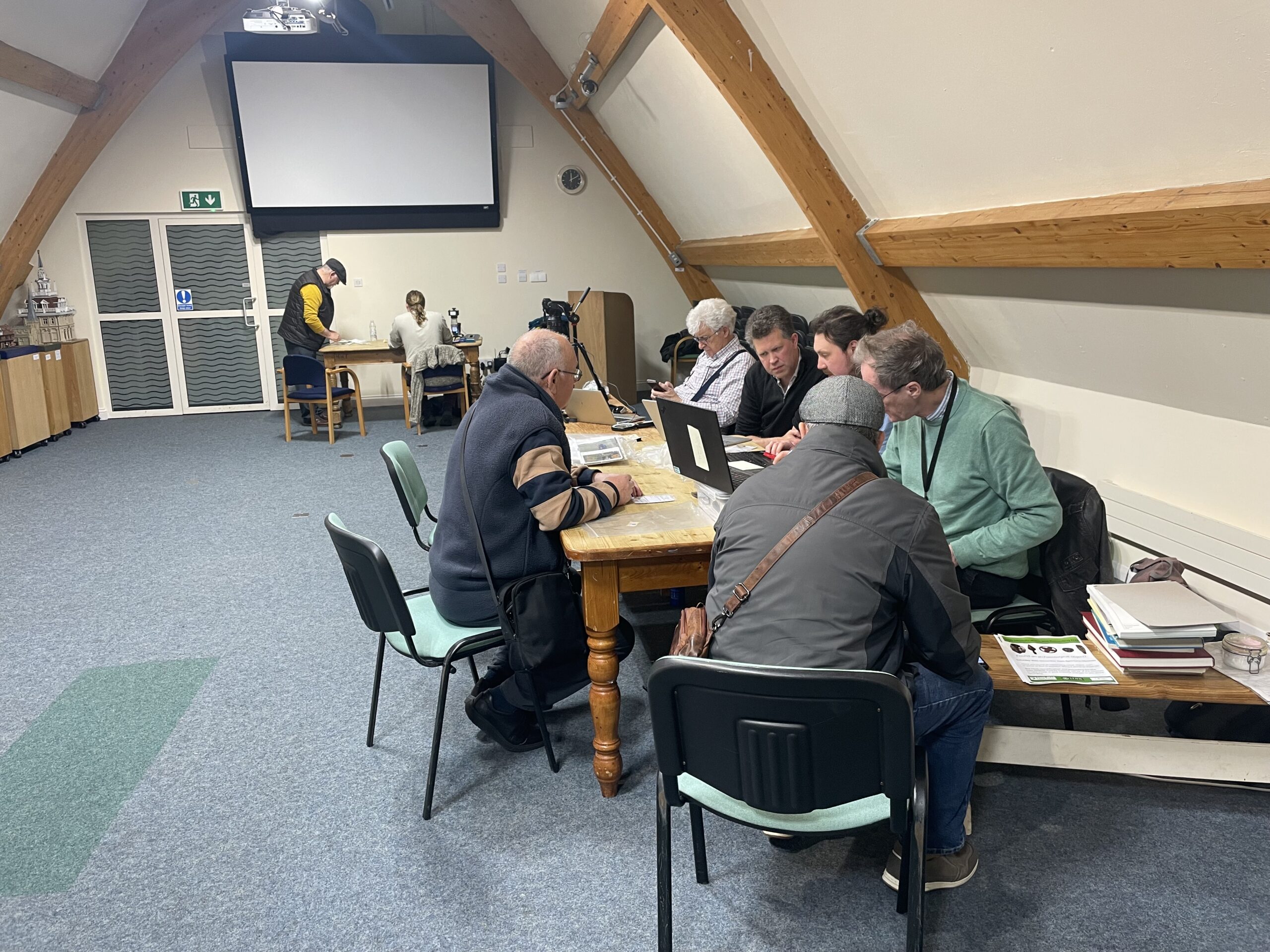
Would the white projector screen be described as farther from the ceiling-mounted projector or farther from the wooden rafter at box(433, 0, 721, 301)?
the ceiling-mounted projector

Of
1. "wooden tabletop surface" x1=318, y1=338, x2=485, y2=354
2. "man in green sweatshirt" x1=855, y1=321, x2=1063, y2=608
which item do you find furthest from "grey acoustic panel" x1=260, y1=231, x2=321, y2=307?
"man in green sweatshirt" x1=855, y1=321, x2=1063, y2=608

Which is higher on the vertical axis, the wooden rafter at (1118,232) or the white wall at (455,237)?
the white wall at (455,237)

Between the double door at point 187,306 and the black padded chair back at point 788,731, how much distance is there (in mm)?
7979

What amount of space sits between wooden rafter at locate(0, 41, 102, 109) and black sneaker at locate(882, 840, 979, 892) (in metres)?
6.94

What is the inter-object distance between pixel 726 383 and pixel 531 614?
191cm

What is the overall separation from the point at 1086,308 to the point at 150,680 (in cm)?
330

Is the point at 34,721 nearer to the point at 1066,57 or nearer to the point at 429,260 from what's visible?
the point at 1066,57

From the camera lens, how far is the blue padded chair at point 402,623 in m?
2.17

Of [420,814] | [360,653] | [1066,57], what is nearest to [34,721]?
[360,653]

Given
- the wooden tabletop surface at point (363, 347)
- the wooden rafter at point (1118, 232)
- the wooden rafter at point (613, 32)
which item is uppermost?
the wooden rafter at point (613, 32)

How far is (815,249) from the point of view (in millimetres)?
4645

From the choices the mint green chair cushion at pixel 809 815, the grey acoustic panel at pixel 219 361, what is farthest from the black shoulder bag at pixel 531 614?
the grey acoustic panel at pixel 219 361

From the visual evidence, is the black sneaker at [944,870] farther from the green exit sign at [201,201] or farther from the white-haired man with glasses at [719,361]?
the green exit sign at [201,201]

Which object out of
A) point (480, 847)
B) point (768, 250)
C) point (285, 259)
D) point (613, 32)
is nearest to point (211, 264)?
point (285, 259)
